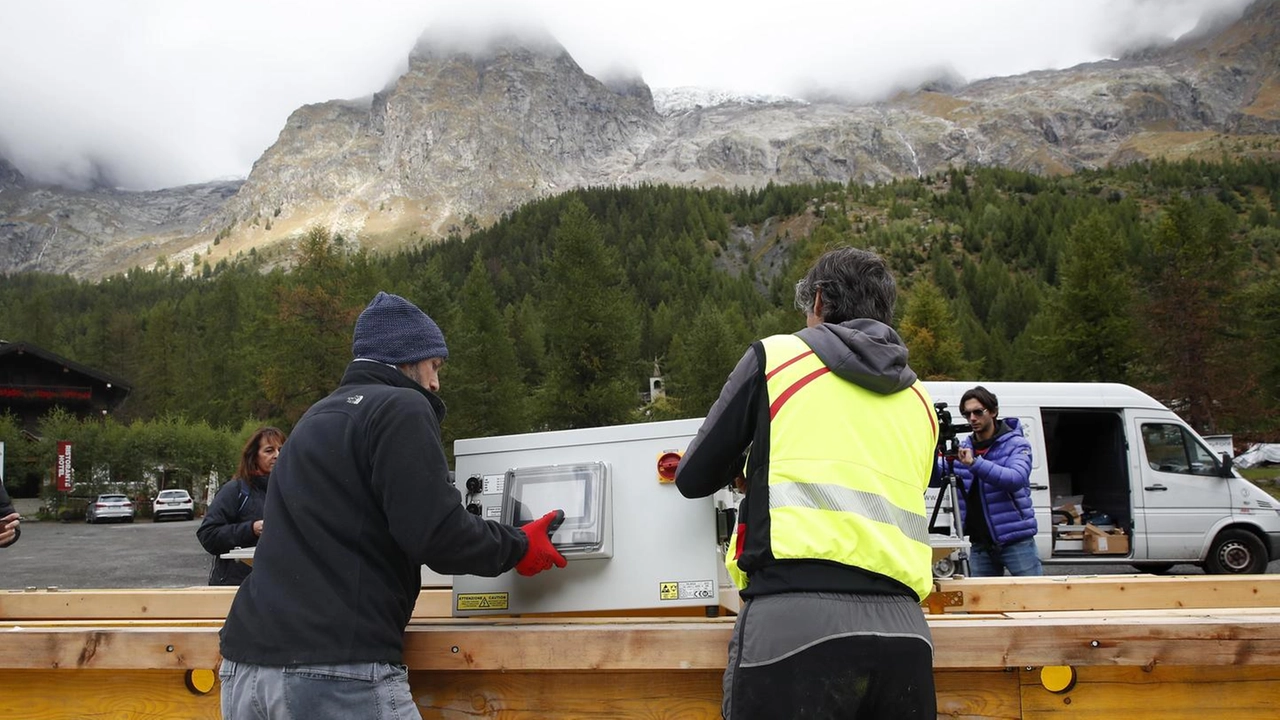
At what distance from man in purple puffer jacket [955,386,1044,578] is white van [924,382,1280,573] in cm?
528

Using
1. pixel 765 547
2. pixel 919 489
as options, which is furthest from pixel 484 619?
pixel 919 489

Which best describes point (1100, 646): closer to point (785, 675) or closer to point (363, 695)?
point (785, 675)

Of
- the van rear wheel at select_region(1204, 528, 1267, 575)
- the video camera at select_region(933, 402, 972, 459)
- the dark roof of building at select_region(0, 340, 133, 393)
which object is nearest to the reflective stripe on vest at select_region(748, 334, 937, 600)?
the video camera at select_region(933, 402, 972, 459)

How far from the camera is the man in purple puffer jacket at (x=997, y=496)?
643cm

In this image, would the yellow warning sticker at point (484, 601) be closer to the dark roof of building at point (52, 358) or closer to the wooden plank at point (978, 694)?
the wooden plank at point (978, 694)

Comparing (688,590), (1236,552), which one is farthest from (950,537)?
(1236,552)

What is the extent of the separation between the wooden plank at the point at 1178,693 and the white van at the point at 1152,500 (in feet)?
30.6

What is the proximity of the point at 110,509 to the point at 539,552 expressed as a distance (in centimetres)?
4212

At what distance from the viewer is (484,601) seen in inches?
117

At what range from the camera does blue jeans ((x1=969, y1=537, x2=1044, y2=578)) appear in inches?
258

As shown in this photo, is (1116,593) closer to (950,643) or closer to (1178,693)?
(1178,693)

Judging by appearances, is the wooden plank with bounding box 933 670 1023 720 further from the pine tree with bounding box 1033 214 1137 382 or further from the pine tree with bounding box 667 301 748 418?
the pine tree with bounding box 667 301 748 418

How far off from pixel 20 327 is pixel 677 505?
341ft

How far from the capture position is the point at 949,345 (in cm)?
4534
